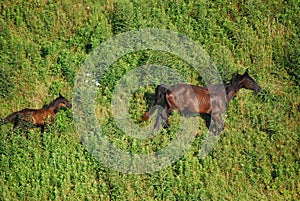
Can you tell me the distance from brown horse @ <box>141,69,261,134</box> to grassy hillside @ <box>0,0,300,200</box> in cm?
34

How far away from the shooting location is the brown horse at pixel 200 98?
14.4 m

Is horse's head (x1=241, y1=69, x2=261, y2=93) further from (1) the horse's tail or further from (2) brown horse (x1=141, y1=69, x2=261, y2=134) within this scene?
(1) the horse's tail

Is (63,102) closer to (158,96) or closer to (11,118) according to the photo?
(11,118)

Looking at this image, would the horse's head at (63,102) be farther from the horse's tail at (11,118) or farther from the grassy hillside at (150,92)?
the horse's tail at (11,118)

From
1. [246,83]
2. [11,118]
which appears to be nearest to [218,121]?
[246,83]

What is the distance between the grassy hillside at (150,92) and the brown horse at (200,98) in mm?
344

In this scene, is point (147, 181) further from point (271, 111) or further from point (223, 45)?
point (223, 45)

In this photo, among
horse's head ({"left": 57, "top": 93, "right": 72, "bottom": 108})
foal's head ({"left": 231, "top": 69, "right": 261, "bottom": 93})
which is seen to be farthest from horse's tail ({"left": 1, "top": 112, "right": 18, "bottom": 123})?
foal's head ({"left": 231, "top": 69, "right": 261, "bottom": 93})

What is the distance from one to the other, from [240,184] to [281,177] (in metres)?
0.94

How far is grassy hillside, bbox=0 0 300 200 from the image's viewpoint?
12.7 meters

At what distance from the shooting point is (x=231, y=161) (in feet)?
44.8

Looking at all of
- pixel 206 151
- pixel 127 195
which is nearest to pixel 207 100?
pixel 206 151

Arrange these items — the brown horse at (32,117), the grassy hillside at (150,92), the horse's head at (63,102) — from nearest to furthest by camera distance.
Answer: the grassy hillside at (150,92), the brown horse at (32,117), the horse's head at (63,102)

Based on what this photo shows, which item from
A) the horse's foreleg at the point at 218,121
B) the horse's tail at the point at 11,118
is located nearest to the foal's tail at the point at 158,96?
the horse's foreleg at the point at 218,121
